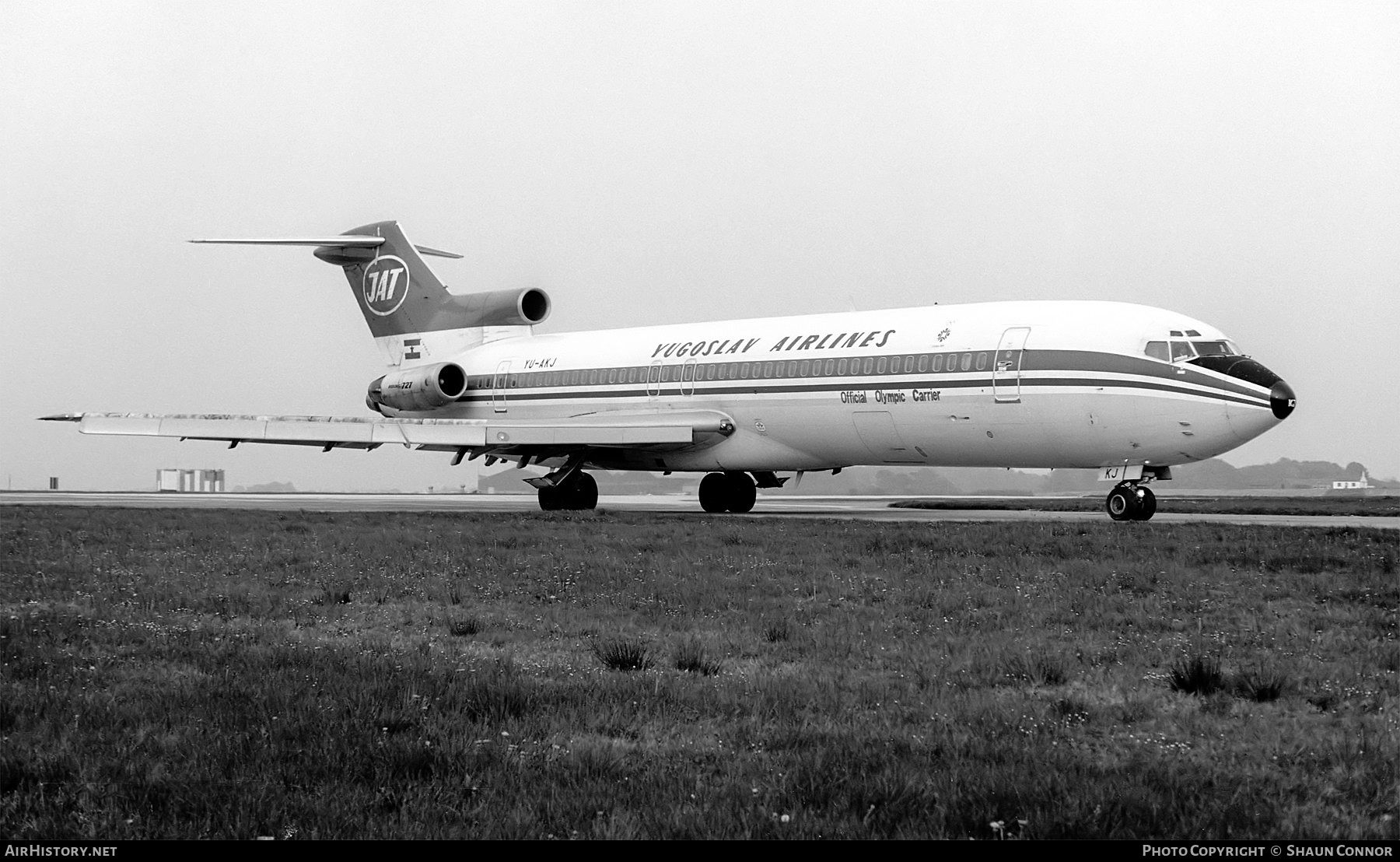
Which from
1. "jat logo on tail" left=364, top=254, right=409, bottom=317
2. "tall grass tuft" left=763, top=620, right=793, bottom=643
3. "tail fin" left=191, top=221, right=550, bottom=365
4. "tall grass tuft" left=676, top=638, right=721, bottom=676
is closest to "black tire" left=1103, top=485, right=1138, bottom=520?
"tall grass tuft" left=763, top=620, right=793, bottom=643

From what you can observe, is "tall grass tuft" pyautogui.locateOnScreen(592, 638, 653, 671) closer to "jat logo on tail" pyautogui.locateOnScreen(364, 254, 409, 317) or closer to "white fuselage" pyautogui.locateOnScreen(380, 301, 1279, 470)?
"white fuselage" pyautogui.locateOnScreen(380, 301, 1279, 470)

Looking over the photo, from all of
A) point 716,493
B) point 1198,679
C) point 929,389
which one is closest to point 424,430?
point 716,493

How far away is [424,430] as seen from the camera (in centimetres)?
2831

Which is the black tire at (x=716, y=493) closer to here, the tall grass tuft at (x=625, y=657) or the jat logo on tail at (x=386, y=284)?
the jat logo on tail at (x=386, y=284)

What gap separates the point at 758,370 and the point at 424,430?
7.62 meters

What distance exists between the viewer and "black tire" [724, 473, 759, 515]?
2934 cm

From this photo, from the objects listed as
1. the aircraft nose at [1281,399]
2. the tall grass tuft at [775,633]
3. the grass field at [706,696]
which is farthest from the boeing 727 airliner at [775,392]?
the tall grass tuft at [775,633]

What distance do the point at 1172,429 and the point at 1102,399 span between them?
47.2 inches

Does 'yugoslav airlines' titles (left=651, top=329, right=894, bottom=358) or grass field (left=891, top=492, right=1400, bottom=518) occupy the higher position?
'yugoslav airlines' titles (left=651, top=329, right=894, bottom=358)

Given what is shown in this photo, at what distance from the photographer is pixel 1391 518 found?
22.9 meters

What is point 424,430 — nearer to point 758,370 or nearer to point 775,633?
point 758,370

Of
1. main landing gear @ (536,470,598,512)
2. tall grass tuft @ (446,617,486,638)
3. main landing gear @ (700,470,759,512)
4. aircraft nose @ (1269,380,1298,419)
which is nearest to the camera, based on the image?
tall grass tuft @ (446,617,486,638)

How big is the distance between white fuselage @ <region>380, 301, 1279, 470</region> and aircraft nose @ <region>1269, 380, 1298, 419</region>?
0.56 feet

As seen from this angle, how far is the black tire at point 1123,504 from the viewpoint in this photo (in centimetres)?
2178
